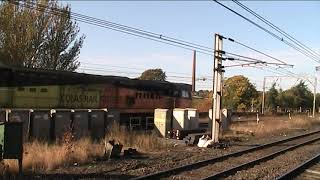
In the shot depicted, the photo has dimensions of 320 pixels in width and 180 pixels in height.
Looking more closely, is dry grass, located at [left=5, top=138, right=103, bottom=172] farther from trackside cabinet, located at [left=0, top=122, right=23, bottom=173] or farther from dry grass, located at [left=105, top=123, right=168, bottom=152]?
dry grass, located at [left=105, top=123, right=168, bottom=152]

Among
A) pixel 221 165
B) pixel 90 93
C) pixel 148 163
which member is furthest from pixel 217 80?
pixel 90 93

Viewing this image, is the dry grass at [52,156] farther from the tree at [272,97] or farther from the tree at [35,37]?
the tree at [272,97]

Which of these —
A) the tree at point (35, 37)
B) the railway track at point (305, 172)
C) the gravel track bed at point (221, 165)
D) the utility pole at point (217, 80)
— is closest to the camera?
the gravel track bed at point (221, 165)

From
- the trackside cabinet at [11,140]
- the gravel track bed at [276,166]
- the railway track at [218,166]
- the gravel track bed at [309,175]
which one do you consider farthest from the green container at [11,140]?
the gravel track bed at [309,175]

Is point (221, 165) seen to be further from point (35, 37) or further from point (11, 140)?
point (35, 37)

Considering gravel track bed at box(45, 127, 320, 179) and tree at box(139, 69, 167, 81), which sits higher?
tree at box(139, 69, 167, 81)

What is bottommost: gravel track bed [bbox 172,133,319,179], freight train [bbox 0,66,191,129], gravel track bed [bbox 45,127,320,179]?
gravel track bed [bbox 172,133,319,179]

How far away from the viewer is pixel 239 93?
305ft

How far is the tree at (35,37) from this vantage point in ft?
131

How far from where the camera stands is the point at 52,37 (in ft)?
141

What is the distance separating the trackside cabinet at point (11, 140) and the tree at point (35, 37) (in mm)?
26538

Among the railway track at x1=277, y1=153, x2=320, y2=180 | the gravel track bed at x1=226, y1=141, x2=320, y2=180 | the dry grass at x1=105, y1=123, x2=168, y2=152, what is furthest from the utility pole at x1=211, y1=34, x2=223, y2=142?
the railway track at x1=277, y1=153, x2=320, y2=180

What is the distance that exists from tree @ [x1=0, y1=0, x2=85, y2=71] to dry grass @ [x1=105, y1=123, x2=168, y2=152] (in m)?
16.9

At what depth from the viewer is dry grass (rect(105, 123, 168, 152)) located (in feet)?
71.1
